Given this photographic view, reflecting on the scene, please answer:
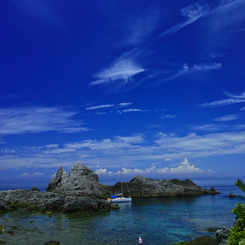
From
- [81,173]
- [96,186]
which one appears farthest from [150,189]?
[81,173]

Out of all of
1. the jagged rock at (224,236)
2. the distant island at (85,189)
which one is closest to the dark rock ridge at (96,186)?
the distant island at (85,189)

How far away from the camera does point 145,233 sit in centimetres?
3053

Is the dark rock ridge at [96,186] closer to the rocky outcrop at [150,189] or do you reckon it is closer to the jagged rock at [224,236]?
the rocky outcrop at [150,189]

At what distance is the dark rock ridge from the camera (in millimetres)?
84875

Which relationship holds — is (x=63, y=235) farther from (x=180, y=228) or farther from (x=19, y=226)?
(x=180, y=228)

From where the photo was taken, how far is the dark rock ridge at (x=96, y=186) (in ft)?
278

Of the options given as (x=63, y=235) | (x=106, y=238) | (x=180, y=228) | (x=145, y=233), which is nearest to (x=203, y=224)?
(x=180, y=228)

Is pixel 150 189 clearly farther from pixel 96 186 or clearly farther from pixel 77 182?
pixel 77 182

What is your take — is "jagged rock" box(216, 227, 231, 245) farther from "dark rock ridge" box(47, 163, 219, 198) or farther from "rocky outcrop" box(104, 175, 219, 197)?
"rocky outcrop" box(104, 175, 219, 197)

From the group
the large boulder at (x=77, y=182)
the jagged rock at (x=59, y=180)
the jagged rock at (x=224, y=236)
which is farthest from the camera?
the jagged rock at (x=59, y=180)

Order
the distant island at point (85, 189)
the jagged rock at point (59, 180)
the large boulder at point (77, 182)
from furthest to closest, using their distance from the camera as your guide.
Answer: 1. the jagged rock at point (59, 180)
2. the large boulder at point (77, 182)
3. the distant island at point (85, 189)

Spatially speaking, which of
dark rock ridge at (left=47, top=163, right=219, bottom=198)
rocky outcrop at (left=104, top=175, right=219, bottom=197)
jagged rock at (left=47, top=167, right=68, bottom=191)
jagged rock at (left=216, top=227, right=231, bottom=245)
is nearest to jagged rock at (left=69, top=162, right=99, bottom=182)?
dark rock ridge at (left=47, top=163, right=219, bottom=198)

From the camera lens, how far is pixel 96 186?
88938mm

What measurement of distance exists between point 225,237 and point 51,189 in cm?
8836
